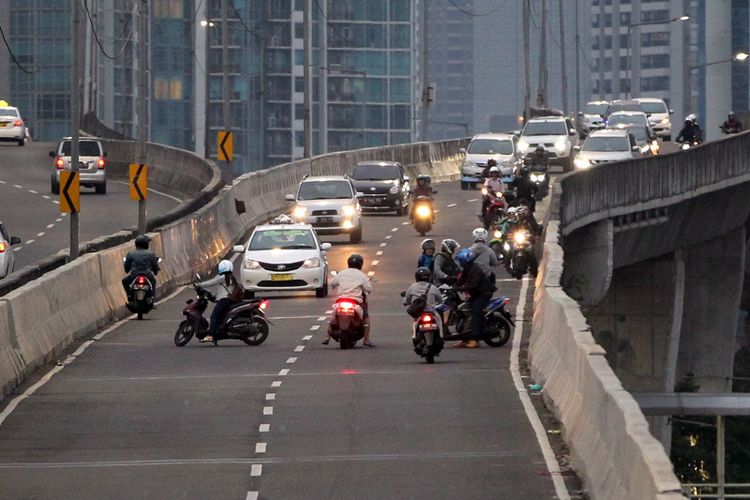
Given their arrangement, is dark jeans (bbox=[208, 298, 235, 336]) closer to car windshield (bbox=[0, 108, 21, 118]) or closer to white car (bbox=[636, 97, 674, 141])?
car windshield (bbox=[0, 108, 21, 118])

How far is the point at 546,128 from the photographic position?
71.1 m

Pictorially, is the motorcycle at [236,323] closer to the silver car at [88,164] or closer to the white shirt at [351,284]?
the white shirt at [351,284]

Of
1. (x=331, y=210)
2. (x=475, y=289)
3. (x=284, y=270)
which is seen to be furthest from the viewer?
(x=331, y=210)

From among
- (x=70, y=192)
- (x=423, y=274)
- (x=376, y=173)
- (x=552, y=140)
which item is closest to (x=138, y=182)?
(x=70, y=192)

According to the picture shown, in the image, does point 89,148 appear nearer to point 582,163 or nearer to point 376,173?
point 376,173

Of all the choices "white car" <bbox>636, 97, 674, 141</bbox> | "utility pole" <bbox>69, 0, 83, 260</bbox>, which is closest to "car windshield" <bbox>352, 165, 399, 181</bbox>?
"utility pole" <bbox>69, 0, 83, 260</bbox>

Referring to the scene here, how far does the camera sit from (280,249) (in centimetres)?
3728

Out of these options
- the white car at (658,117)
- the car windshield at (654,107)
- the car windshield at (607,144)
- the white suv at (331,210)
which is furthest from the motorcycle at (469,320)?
the car windshield at (654,107)

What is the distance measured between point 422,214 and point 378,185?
334 inches

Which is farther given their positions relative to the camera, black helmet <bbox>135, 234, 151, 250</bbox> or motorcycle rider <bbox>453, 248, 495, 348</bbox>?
black helmet <bbox>135, 234, 151, 250</bbox>

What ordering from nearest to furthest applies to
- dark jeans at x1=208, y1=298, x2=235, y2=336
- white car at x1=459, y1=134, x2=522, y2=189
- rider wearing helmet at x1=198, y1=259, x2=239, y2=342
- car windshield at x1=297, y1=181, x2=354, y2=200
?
rider wearing helmet at x1=198, y1=259, x2=239, y2=342, dark jeans at x1=208, y1=298, x2=235, y2=336, car windshield at x1=297, y1=181, x2=354, y2=200, white car at x1=459, y1=134, x2=522, y2=189

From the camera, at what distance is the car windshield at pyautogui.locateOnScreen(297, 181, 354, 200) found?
49.6m

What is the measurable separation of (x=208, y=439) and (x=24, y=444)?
73.1 inches

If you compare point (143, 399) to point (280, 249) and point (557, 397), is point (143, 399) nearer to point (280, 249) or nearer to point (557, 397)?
point (557, 397)
